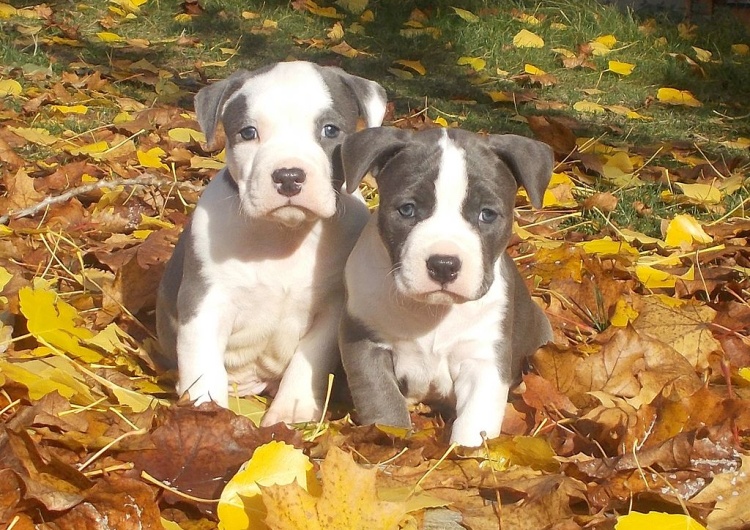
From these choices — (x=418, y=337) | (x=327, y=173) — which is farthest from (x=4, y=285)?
(x=418, y=337)

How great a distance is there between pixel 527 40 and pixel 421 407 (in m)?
6.55

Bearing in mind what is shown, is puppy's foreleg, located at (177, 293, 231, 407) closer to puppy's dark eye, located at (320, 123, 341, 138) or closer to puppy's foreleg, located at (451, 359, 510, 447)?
puppy's dark eye, located at (320, 123, 341, 138)

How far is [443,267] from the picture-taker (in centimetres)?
315

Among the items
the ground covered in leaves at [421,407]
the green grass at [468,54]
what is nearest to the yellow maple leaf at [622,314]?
the ground covered in leaves at [421,407]

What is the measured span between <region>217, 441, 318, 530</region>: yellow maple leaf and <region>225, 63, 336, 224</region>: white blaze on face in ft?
3.64

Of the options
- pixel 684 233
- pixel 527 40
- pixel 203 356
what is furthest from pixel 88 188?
pixel 527 40

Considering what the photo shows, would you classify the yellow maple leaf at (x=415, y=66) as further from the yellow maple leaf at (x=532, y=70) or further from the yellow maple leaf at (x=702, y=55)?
the yellow maple leaf at (x=702, y=55)

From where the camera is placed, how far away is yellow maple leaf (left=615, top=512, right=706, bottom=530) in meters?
2.45

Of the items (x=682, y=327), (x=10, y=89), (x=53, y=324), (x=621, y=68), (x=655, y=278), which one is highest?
(x=53, y=324)

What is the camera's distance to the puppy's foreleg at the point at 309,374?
372cm

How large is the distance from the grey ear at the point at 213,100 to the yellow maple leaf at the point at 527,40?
244 inches

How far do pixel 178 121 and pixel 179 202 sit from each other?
5.09ft

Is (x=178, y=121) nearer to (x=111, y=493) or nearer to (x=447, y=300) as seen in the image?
(x=447, y=300)

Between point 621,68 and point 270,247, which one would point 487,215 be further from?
point 621,68
